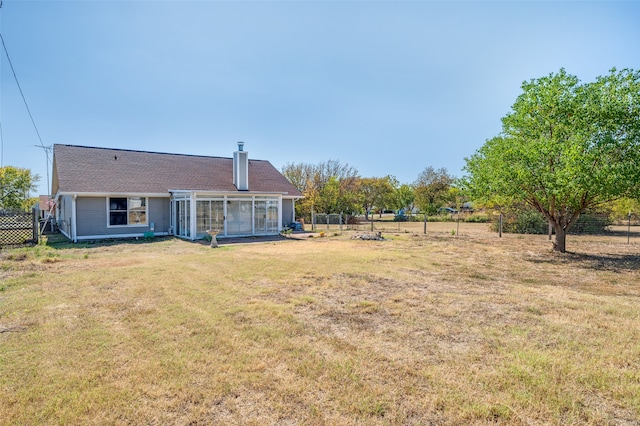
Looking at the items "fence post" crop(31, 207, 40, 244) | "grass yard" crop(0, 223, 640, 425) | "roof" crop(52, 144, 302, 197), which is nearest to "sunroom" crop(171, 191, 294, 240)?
"roof" crop(52, 144, 302, 197)

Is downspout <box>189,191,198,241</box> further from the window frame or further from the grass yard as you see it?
the grass yard

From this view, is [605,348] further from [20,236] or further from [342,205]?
[342,205]

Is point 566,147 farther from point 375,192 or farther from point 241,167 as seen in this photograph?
point 375,192

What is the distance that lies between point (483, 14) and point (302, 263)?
9.73m

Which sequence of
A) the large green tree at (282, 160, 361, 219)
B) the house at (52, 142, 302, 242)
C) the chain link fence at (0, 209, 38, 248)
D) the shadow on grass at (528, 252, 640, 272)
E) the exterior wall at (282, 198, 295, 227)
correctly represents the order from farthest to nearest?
the large green tree at (282, 160, 361, 219)
the exterior wall at (282, 198, 295, 227)
the house at (52, 142, 302, 242)
the chain link fence at (0, 209, 38, 248)
the shadow on grass at (528, 252, 640, 272)

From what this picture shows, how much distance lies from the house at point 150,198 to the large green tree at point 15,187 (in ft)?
84.6

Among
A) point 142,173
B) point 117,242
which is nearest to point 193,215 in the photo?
point 117,242

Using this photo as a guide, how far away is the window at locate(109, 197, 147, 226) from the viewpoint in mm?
16672

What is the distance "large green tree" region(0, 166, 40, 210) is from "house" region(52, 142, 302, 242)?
25.8 m

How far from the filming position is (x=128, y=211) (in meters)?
17.1

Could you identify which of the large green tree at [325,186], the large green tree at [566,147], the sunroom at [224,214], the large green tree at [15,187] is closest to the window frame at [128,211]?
the sunroom at [224,214]

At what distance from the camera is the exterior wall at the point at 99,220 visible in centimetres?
1574

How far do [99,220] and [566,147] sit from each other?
1958 centimetres

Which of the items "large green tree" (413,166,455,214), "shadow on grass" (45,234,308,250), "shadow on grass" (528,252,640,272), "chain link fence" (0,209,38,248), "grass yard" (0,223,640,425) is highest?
"large green tree" (413,166,455,214)
